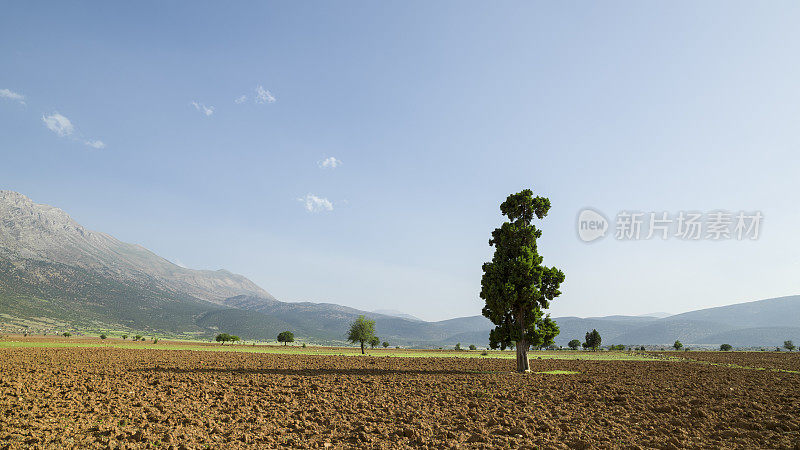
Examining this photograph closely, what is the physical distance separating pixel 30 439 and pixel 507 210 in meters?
36.2

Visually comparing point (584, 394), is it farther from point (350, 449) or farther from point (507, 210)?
point (507, 210)

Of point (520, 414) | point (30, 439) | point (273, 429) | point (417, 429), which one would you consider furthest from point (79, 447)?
point (520, 414)

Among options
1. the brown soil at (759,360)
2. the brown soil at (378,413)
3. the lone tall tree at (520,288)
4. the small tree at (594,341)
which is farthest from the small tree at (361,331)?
the small tree at (594,341)

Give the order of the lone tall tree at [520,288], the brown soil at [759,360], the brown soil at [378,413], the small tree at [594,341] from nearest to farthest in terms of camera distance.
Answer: the brown soil at [378,413]
the lone tall tree at [520,288]
the brown soil at [759,360]
the small tree at [594,341]

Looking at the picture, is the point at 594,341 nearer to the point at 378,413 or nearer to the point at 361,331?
the point at 361,331

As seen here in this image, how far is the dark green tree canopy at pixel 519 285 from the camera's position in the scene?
117 ft

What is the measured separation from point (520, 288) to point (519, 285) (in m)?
0.29

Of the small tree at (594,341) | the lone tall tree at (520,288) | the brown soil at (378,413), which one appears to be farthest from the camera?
the small tree at (594,341)

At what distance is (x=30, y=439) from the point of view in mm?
12617

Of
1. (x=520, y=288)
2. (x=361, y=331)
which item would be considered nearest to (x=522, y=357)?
(x=520, y=288)

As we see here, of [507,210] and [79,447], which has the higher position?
[507,210]

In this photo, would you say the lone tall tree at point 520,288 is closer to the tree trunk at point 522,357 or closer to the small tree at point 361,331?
the tree trunk at point 522,357

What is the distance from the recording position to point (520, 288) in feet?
118

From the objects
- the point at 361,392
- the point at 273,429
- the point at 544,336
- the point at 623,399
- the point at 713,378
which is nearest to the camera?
the point at 273,429
